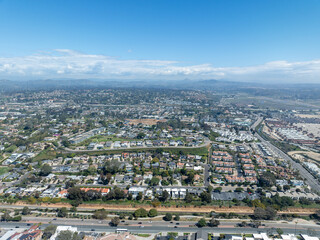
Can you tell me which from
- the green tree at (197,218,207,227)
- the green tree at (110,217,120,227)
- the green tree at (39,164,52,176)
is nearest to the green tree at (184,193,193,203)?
the green tree at (197,218,207,227)

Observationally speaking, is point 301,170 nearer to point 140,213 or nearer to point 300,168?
point 300,168

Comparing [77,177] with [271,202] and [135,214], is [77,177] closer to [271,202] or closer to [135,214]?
[135,214]

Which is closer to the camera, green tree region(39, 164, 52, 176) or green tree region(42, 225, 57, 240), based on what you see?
green tree region(42, 225, 57, 240)

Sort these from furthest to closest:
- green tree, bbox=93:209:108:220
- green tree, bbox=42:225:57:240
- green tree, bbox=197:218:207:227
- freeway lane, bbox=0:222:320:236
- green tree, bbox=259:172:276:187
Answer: green tree, bbox=259:172:276:187 < green tree, bbox=93:209:108:220 < green tree, bbox=197:218:207:227 < freeway lane, bbox=0:222:320:236 < green tree, bbox=42:225:57:240

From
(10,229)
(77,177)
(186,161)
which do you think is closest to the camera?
(10,229)

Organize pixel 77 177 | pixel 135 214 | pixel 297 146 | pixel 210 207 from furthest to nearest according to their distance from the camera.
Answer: pixel 297 146 < pixel 77 177 < pixel 210 207 < pixel 135 214

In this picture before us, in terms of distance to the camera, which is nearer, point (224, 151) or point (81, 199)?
point (81, 199)

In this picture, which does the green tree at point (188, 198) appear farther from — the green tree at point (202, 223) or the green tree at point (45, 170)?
the green tree at point (45, 170)

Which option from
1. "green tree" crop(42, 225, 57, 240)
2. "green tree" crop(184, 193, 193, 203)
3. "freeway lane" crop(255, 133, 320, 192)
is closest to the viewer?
"green tree" crop(42, 225, 57, 240)

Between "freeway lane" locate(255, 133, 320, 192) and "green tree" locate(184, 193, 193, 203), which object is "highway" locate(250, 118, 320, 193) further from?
"green tree" locate(184, 193, 193, 203)

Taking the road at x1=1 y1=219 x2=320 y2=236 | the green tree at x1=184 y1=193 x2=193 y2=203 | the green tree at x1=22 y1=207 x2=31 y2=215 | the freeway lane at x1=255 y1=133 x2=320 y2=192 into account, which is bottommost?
the freeway lane at x1=255 y1=133 x2=320 y2=192

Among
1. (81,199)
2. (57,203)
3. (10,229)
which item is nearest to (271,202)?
(81,199)
